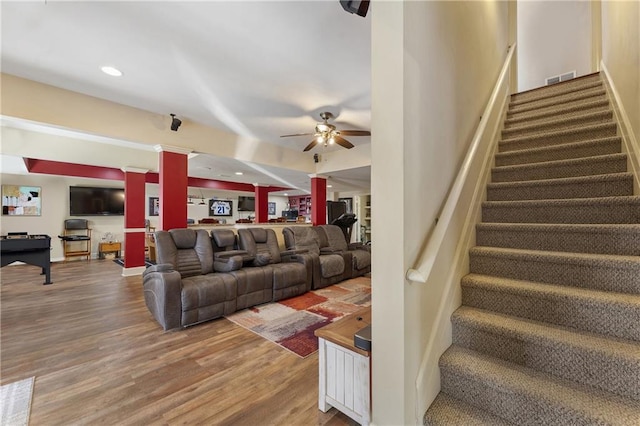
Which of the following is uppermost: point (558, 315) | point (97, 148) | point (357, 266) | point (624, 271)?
point (97, 148)

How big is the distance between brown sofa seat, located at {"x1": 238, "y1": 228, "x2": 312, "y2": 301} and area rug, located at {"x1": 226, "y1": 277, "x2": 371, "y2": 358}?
155 mm

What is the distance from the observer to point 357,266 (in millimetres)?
5211

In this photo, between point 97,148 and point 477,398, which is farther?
point 97,148

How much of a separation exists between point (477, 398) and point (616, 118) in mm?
2463

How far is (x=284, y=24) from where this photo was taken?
216 centimetres

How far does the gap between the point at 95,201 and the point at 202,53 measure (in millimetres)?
7699

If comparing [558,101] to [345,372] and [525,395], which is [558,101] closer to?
[525,395]

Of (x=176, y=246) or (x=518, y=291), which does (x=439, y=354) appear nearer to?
(x=518, y=291)

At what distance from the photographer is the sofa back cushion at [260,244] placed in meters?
4.04

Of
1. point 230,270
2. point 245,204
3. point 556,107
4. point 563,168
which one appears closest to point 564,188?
point 563,168

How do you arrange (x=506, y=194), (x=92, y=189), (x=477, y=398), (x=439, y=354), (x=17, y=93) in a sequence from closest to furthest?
(x=477, y=398), (x=439, y=354), (x=506, y=194), (x=17, y=93), (x=92, y=189)

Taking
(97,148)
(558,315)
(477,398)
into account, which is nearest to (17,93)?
(97,148)

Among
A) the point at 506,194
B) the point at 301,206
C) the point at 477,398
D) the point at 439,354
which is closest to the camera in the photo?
the point at 477,398

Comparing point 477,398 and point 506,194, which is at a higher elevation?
point 506,194
